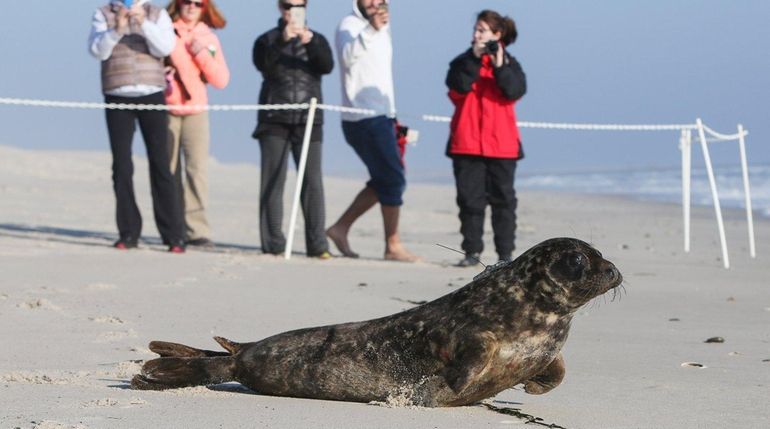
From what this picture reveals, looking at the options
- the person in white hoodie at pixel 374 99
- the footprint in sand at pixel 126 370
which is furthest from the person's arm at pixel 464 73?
the footprint in sand at pixel 126 370

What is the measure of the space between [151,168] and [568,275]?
661 centimetres

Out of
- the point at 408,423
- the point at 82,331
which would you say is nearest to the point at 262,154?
the point at 82,331

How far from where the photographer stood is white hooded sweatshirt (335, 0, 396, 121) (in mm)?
10547

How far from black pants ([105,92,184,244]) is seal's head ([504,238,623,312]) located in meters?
6.16

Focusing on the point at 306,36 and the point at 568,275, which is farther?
the point at 306,36

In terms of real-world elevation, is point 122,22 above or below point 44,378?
above

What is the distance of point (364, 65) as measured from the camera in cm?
1064

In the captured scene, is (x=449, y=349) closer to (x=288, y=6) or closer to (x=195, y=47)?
(x=288, y=6)

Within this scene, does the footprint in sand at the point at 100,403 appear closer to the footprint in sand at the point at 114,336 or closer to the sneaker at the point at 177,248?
the footprint in sand at the point at 114,336

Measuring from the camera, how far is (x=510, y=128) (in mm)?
10008

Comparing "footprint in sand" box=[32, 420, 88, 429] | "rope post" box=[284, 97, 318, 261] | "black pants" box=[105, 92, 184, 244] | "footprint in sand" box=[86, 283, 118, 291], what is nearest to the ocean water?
"rope post" box=[284, 97, 318, 261]

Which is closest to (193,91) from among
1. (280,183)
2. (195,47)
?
(195,47)

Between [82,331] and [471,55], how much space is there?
4.49 meters

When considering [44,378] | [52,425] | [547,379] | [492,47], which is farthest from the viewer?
[492,47]
